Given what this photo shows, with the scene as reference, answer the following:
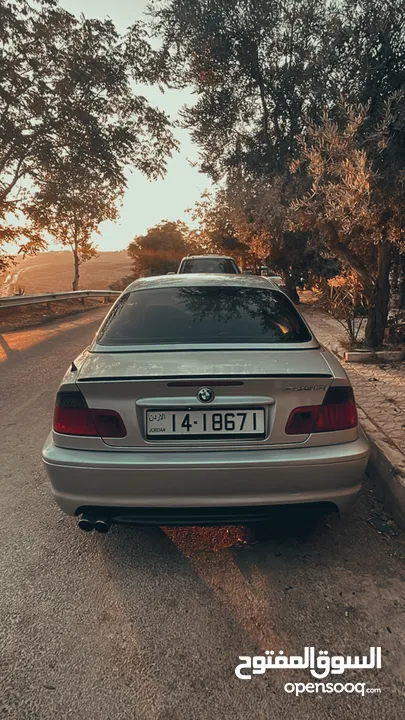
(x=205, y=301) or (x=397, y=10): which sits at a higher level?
(x=397, y=10)

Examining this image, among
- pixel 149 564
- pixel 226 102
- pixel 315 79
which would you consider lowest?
pixel 149 564

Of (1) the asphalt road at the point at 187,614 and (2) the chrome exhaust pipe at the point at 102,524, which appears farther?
(2) the chrome exhaust pipe at the point at 102,524

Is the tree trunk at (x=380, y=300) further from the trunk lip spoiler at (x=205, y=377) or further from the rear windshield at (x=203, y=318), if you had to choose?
the trunk lip spoiler at (x=205, y=377)

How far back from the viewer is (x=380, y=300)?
296 inches

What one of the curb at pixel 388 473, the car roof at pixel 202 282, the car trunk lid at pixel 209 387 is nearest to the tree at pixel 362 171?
the car roof at pixel 202 282

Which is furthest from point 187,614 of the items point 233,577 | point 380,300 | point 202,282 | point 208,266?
point 208,266

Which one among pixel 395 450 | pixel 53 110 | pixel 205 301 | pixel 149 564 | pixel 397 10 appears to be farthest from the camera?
pixel 53 110

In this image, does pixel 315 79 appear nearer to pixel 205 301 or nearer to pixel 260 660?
pixel 205 301

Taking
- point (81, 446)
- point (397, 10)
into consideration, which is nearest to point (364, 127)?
point (397, 10)

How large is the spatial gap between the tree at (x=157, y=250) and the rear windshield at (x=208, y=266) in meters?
33.9

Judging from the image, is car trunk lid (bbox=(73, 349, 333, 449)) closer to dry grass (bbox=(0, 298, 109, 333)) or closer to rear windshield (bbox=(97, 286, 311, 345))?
rear windshield (bbox=(97, 286, 311, 345))

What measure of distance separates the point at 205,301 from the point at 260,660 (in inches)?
86.6

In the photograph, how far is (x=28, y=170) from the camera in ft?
46.4

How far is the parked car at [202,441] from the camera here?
7.47 ft
